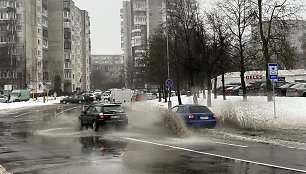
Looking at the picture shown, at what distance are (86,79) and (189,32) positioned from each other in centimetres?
11005

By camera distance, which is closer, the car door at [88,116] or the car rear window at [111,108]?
the car rear window at [111,108]

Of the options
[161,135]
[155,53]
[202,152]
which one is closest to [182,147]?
[202,152]

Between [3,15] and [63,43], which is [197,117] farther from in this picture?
[63,43]

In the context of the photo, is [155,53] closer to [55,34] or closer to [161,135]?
[161,135]

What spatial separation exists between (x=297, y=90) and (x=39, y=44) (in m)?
77.9

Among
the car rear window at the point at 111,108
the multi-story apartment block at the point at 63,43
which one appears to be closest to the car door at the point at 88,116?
the car rear window at the point at 111,108

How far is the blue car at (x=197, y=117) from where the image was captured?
1888 centimetres

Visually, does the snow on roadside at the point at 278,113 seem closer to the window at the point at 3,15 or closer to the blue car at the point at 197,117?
the blue car at the point at 197,117

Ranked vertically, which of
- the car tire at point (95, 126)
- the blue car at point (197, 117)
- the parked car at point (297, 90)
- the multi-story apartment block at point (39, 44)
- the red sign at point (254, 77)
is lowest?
the car tire at point (95, 126)

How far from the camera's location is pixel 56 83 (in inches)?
3782

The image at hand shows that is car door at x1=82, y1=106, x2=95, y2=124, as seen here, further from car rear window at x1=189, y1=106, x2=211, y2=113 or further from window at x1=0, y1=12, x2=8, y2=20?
window at x1=0, y1=12, x2=8, y2=20

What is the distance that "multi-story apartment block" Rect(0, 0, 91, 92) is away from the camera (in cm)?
8562

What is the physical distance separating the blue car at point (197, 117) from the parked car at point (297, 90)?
18.1 m

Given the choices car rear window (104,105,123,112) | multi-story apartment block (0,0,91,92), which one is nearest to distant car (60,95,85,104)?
multi-story apartment block (0,0,91,92)
